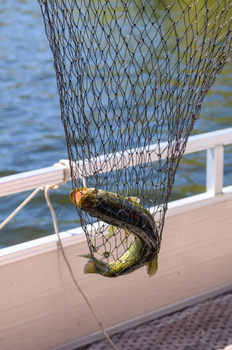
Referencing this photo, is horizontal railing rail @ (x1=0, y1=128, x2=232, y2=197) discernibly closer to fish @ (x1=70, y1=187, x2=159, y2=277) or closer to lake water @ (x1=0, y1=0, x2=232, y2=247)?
fish @ (x1=70, y1=187, x2=159, y2=277)

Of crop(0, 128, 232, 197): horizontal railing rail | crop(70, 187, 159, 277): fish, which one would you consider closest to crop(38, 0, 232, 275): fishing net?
crop(70, 187, 159, 277): fish

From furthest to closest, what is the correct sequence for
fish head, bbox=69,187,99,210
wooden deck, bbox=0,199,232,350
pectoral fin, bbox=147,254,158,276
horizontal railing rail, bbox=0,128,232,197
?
wooden deck, bbox=0,199,232,350 → horizontal railing rail, bbox=0,128,232,197 → pectoral fin, bbox=147,254,158,276 → fish head, bbox=69,187,99,210

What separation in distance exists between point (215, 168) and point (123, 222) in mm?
1382

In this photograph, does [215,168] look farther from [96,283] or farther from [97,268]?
[97,268]

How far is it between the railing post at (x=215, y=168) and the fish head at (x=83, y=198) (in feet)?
4.59

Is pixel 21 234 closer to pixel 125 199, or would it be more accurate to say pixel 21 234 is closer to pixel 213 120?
pixel 213 120

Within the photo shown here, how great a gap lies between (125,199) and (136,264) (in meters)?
0.14

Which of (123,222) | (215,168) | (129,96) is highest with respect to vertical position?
(129,96)

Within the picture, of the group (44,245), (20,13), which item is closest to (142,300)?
(44,245)

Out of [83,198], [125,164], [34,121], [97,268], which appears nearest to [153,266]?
[97,268]

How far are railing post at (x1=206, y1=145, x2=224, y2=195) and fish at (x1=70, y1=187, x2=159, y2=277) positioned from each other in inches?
49.9

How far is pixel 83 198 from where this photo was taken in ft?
2.71

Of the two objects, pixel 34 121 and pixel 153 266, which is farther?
pixel 34 121

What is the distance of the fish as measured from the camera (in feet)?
2.74
